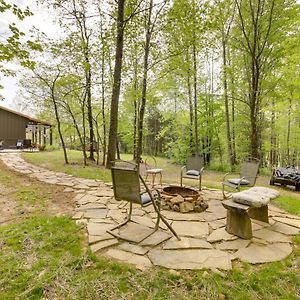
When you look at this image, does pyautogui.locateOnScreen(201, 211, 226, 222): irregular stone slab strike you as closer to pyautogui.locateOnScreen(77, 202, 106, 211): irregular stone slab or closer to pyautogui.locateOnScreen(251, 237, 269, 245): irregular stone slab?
pyautogui.locateOnScreen(251, 237, 269, 245): irregular stone slab

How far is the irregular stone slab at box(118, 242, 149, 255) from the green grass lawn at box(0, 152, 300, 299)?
0.97 ft

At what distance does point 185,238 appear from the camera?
2.80 m

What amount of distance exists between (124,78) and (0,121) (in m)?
11.9

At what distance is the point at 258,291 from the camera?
187 cm

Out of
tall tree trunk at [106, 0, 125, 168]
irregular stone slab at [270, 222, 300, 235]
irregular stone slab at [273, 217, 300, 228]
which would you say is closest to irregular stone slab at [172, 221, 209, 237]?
irregular stone slab at [270, 222, 300, 235]

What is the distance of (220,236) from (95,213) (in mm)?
1931

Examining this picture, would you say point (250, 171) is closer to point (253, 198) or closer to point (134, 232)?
point (253, 198)

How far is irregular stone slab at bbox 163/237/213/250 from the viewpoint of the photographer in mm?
2578

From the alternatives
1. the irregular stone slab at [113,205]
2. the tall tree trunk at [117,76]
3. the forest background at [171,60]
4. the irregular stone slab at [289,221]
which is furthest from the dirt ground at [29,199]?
the irregular stone slab at [289,221]

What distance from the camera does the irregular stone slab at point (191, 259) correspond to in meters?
2.21

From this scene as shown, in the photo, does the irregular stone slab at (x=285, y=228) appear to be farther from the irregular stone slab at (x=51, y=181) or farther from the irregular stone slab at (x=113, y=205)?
the irregular stone slab at (x=51, y=181)

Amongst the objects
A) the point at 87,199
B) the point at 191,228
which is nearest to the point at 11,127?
the point at 87,199

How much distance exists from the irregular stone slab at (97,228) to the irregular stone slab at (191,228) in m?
0.93

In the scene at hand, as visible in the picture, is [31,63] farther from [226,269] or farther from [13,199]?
[226,269]
